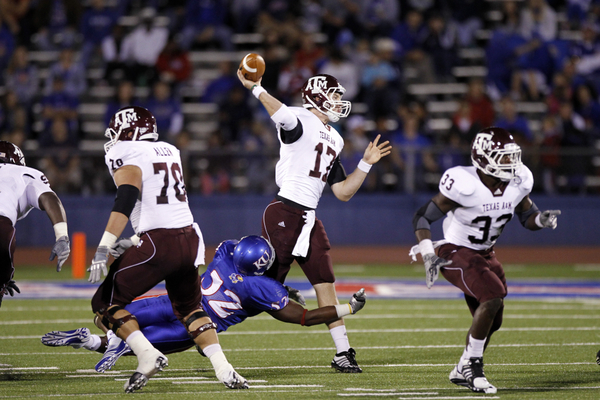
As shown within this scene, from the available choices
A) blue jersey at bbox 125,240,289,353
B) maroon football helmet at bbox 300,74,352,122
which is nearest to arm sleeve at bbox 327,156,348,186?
maroon football helmet at bbox 300,74,352,122

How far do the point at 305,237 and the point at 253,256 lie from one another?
1.43 ft

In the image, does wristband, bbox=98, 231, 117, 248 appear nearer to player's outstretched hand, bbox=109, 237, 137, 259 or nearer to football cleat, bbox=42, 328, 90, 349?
player's outstretched hand, bbox=109, 237, 137, 259

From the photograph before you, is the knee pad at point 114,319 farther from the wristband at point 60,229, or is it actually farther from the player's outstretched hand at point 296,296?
the player's outstretched hand at point 296,296

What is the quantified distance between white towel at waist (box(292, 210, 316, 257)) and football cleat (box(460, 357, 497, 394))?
132 centimetres

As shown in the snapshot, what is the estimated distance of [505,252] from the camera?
12.8 meters

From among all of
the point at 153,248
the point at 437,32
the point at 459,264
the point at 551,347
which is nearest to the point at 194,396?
the point at 153,248

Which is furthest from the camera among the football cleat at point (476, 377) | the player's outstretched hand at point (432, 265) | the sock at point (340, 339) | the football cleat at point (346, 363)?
the sock at point (340, 339)

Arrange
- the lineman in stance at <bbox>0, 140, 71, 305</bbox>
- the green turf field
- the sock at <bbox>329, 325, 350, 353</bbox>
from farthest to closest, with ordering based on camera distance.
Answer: the sock at <bbox>329, 325, 350, 353</bbox> < the lineman in stance at <bbox>0, 140, 71, 305</bbox> < the green turf field

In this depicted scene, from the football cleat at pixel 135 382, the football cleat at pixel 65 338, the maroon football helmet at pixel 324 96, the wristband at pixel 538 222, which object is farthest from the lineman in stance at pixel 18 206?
the wristband at pixel 538 222

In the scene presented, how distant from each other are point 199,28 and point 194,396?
39.8 feet

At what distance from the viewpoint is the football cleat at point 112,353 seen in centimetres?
496

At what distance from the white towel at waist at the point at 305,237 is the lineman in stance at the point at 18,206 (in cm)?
143

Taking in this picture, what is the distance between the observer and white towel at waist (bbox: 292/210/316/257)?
5227mm

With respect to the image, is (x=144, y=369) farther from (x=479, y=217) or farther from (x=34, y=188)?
(x=479, y=217)
